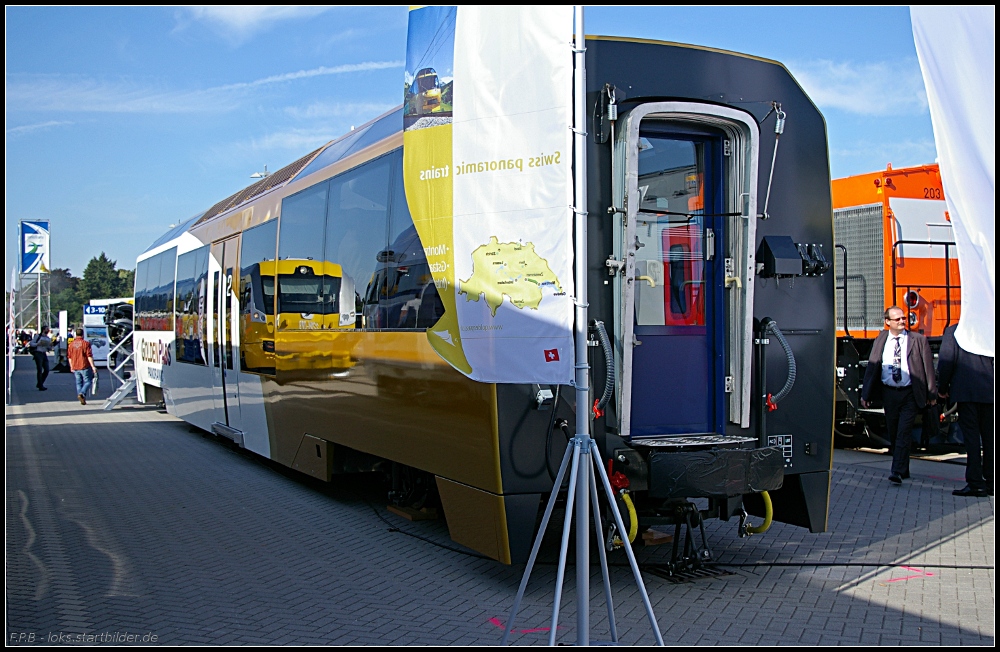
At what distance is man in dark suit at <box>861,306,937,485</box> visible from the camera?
28.8 ft

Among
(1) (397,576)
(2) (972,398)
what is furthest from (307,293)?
(2) (972,398)

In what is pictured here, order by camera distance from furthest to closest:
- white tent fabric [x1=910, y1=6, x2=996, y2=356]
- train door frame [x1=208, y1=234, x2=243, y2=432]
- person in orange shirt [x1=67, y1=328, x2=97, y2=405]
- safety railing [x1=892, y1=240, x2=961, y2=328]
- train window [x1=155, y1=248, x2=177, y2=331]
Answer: person in orange shirt [x1=67, y1=328, x2=97, y2=405] → train window [x1=155, y1=248, x2=177, y2=331] → safety railing [x1=892, y1=240, x2=961, y2=328] → train door frame [x1=208, y1=234, x2=243, y2=432] → white tent fabric [x1=910, y1=6, x2=996, y2=356]

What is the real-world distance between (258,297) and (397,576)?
4.35m

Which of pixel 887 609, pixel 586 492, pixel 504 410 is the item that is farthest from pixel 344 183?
pixel 887 609

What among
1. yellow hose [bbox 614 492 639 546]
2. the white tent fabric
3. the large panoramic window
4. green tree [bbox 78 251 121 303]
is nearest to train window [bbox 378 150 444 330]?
the large panoramic window

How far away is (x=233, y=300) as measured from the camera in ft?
34.1

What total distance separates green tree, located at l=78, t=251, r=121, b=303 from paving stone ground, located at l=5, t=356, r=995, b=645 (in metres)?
110

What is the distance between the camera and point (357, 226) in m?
7.01

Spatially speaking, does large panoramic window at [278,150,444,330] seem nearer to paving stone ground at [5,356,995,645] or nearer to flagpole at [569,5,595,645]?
flagpole at [569,5,595,645]

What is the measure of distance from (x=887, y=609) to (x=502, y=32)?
12.9 ft

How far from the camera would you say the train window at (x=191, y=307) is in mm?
11914

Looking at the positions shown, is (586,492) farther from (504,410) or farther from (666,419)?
(666,419)

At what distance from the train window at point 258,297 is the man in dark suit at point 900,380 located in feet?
20.7

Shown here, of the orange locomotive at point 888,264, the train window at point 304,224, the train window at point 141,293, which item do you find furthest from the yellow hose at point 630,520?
the train window at point 141,293
